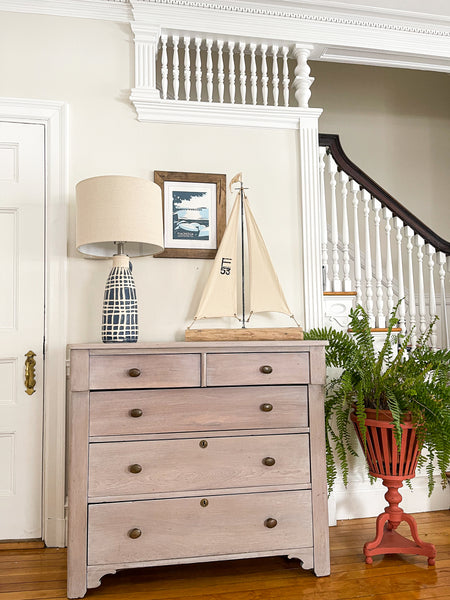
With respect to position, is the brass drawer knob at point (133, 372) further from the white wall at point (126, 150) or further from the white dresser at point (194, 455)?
the white wall at point (126, 150)

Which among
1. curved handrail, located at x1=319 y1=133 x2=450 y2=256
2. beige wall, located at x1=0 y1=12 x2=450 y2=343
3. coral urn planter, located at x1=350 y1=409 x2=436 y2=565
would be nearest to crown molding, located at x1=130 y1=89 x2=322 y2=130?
beige wall, located at x1=0 y1=12 x2=450 y2=343

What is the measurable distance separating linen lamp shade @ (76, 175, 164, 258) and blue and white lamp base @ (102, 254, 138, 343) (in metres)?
0.17

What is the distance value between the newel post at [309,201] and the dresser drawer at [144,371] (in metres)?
0.95

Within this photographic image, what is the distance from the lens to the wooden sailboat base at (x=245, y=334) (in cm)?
239

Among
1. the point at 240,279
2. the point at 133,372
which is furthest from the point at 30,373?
the point at 240,279

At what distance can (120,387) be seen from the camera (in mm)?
2072

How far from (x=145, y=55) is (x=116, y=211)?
3.59 feet

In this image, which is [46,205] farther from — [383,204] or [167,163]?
[383,204]

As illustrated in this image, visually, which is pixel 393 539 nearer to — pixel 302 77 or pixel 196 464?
pixel 196 464

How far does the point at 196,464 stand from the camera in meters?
2.10

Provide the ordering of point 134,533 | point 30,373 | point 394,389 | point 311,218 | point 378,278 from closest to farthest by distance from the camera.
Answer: point 134,533 → point 394,389 → point 30,373 → point 311,218 → point 378,278

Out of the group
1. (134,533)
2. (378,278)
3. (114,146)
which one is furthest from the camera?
(378,278)

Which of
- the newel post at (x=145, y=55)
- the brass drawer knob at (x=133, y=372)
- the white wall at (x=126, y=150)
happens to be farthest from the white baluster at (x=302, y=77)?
the brass drawer knob at (x=133, y=372)

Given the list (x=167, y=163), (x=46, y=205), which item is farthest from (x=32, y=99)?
(x=167, y=163)
